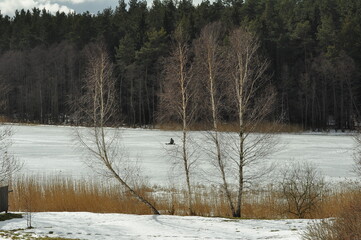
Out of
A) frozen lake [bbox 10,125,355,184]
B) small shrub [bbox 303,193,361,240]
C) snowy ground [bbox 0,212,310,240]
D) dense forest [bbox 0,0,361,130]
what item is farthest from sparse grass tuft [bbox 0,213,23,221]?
dense forest [bbox 0,0,361,130]

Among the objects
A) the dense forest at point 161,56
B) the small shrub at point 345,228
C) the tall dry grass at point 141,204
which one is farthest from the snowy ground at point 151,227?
the dense forest at point 161,56

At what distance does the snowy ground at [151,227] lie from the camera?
1118cm

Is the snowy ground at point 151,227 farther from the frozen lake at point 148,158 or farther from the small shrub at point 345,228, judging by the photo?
the frozen lake at point 148,158

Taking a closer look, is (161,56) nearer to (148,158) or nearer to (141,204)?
(148,158)

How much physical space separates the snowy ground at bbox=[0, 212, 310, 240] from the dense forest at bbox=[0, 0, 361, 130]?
108 ft

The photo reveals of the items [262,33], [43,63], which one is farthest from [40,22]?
[262,33]

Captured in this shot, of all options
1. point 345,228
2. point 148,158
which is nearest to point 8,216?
point 345,228

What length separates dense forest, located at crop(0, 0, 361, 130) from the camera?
5584cm

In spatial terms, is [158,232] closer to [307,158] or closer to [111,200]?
[111,200]

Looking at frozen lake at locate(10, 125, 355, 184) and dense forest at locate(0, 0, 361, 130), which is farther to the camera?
dense forest at locate(0, 0, 361, 130)

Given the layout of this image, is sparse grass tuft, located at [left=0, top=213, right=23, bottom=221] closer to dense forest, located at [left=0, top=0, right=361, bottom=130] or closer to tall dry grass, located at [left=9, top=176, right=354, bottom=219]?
tall dry grass, located at [left=9, top=176, right=354, bottom=219]

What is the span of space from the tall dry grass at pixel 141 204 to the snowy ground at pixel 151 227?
220 centimetres

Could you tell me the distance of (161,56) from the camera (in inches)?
2094

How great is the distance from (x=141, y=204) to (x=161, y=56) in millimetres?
38896
